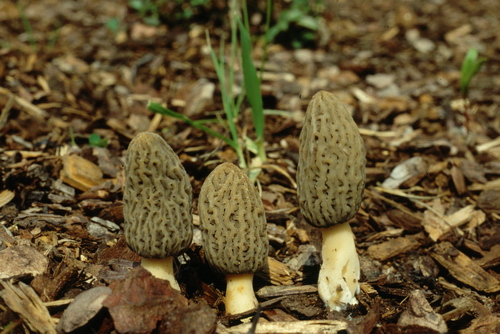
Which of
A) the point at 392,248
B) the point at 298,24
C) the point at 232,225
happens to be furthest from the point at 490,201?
the point at 298,24

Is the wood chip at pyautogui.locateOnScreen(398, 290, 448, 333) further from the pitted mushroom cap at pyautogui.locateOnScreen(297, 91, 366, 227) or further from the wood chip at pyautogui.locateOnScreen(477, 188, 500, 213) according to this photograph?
the wood chip at pyautogui.locateOnScreen(477, 188, 500, 213)

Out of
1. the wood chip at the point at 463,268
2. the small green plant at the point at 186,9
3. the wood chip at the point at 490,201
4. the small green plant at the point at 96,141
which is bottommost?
the wood chip at the point at 463,268

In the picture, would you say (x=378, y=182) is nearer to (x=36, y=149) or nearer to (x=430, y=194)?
(x=430, y=194)

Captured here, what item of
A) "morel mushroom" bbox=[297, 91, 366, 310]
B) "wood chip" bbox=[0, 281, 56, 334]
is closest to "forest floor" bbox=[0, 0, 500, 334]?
"wood chip" bbox=[0, 281, 56, 334]

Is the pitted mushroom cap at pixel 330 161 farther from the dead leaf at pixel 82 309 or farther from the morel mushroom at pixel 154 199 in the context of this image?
the dead leaf at pixel 82 309

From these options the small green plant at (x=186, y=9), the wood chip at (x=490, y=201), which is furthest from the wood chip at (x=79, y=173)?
the small green plant at (x=186, y=9)

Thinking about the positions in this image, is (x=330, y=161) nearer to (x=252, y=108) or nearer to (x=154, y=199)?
(x=154, y=199)
